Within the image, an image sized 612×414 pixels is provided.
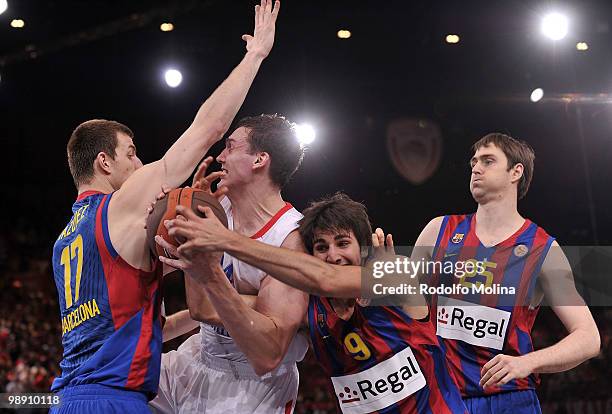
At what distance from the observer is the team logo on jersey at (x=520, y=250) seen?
4.56m

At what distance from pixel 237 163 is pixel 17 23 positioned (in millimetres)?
7384

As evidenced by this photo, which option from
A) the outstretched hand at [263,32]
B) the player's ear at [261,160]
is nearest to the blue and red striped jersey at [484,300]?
the player's ear at [261,160]

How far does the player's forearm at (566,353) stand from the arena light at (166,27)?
7886 mm

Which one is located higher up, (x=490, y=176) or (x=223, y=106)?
(x=223, y=106)

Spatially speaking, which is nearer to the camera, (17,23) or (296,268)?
(296,268)

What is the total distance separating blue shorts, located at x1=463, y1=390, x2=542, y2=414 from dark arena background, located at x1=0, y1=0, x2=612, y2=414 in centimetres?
535

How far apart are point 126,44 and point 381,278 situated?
8.33 metres

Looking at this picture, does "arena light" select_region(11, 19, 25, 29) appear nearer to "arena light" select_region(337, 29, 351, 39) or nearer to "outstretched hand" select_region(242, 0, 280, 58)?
"arena light" select_region(337, 29, 351, 39)

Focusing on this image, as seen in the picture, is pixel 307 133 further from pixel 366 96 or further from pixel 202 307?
pixel 202 307

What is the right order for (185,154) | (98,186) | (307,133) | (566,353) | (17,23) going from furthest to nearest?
(307,133)
(17,23)
(566,353)
(98,186)
(185,154)

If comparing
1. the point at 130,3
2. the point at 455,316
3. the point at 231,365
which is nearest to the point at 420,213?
the point at 130,3

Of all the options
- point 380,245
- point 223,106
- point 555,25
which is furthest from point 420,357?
point 555,25

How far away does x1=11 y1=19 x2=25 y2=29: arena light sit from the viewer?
33.2 ft

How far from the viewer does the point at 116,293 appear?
10.8 ft
